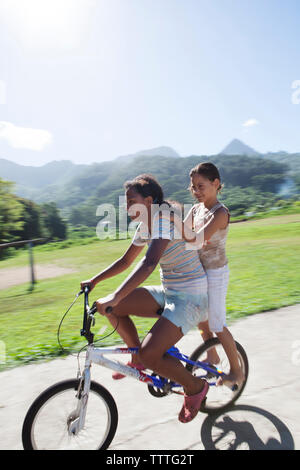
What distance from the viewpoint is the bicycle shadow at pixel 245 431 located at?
242 cm

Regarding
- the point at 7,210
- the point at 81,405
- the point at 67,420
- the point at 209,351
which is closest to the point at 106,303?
the point at 81,405

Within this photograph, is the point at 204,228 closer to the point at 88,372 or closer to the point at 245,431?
the point at 88,372

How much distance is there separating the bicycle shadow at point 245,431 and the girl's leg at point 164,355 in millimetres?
352

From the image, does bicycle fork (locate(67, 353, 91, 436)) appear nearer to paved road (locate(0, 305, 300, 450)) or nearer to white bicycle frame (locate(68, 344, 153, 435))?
white bicycle frame (locate(68, 344, 153, 435))

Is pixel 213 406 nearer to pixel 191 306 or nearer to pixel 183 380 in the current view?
pixel 183 380

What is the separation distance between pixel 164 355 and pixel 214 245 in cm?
80

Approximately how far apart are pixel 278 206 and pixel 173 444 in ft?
83.9

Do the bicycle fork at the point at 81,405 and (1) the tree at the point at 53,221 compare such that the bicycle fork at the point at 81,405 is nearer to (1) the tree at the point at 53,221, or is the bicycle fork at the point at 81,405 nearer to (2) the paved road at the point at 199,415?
(2) the paved road at the point at 199,415

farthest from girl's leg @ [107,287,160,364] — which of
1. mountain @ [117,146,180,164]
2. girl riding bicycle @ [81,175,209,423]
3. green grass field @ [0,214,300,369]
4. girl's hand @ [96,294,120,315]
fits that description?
mountain @ [117,146,180,164]

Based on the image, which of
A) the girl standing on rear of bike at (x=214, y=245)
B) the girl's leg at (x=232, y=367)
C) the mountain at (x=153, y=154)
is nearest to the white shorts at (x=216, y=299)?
the girl standing on rear of bike at (x=214, y=245)

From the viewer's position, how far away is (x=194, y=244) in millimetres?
2447

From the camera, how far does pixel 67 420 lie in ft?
7.57

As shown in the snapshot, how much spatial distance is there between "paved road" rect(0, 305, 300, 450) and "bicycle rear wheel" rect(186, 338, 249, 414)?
0.07 meters

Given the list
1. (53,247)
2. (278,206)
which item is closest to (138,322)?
(53,247)
